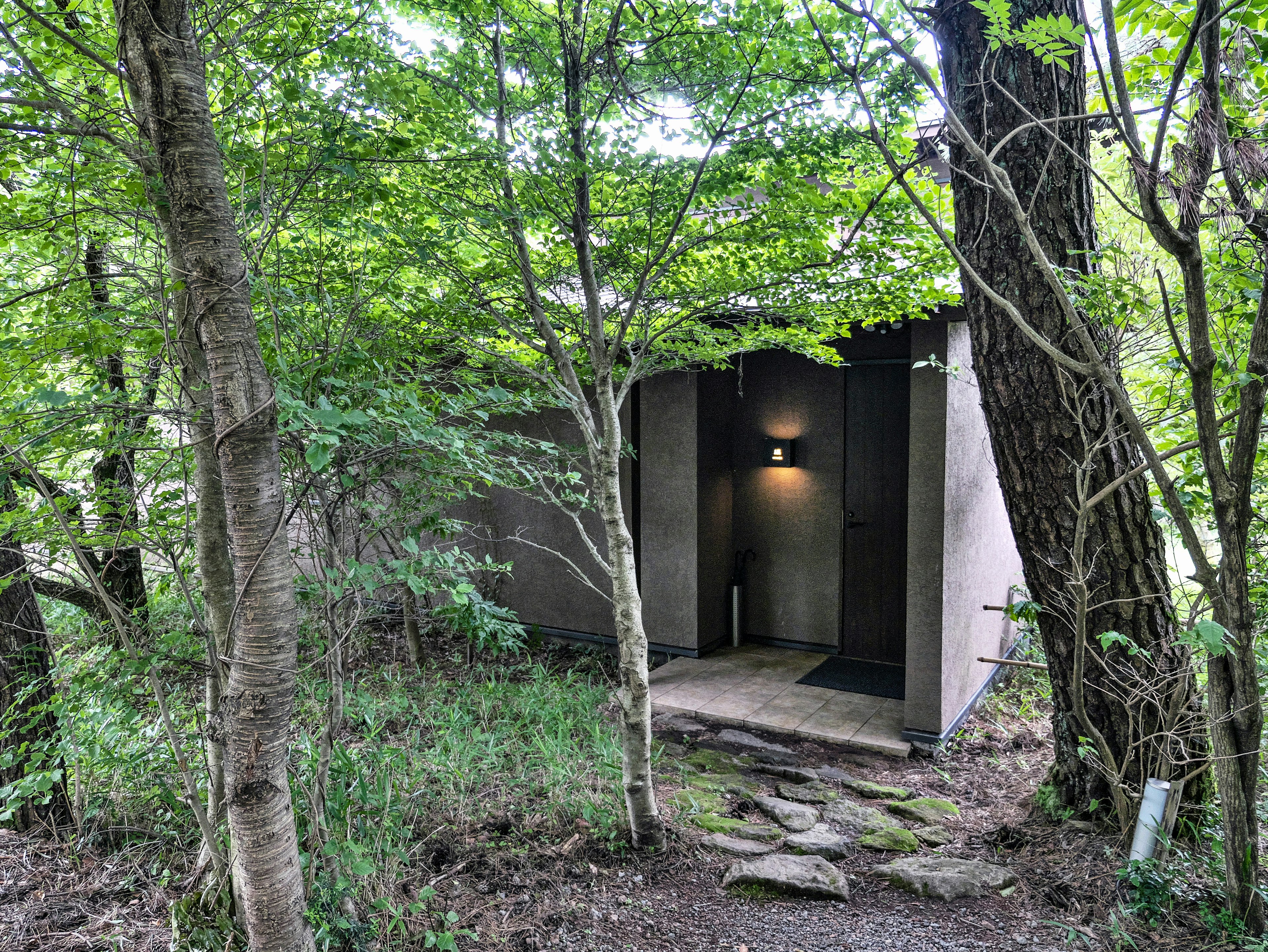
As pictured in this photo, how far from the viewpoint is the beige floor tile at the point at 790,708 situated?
4.93 meters

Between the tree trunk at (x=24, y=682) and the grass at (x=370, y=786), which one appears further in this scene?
the tree trunk at (x=24, y=682)

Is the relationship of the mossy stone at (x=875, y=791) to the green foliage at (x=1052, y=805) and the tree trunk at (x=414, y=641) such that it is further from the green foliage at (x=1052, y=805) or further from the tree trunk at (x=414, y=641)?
the tree trunk at (x=414, y=641)

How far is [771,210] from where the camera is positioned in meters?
3.18

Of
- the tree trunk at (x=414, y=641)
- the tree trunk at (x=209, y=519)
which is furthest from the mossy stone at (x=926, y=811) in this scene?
the tree trunk at (x=414, y=641)

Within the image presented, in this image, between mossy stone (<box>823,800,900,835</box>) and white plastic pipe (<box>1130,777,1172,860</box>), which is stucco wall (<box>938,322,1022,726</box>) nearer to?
mossy stone (<box>823,800,900,835</box>)

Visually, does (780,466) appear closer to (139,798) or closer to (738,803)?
(738,803)

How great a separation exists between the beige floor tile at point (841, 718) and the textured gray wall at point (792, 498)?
3.41ft

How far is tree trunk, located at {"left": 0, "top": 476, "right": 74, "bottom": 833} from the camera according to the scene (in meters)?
3.12

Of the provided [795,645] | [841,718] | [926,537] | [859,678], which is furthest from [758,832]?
[795,645]

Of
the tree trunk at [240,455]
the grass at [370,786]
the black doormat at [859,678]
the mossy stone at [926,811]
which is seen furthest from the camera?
the black doormat at [859,678]

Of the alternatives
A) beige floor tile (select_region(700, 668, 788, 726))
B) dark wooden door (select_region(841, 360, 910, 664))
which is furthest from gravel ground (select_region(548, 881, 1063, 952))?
dark wooden door (select_region(841, 360, 910, 664))

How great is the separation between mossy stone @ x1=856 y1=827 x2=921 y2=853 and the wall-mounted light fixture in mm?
3333

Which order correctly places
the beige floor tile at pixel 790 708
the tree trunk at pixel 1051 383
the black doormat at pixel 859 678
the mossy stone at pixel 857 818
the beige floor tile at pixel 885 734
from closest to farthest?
1. the tree trunk at pixel 1051 383
2. the mossy stone at pixel 857 818
3. the beige floor tile at pixel 885 734
4. the beige floor tile at pixel 790 708
5. the black doormat at pixel 859 678

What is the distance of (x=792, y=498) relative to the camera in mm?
6461
